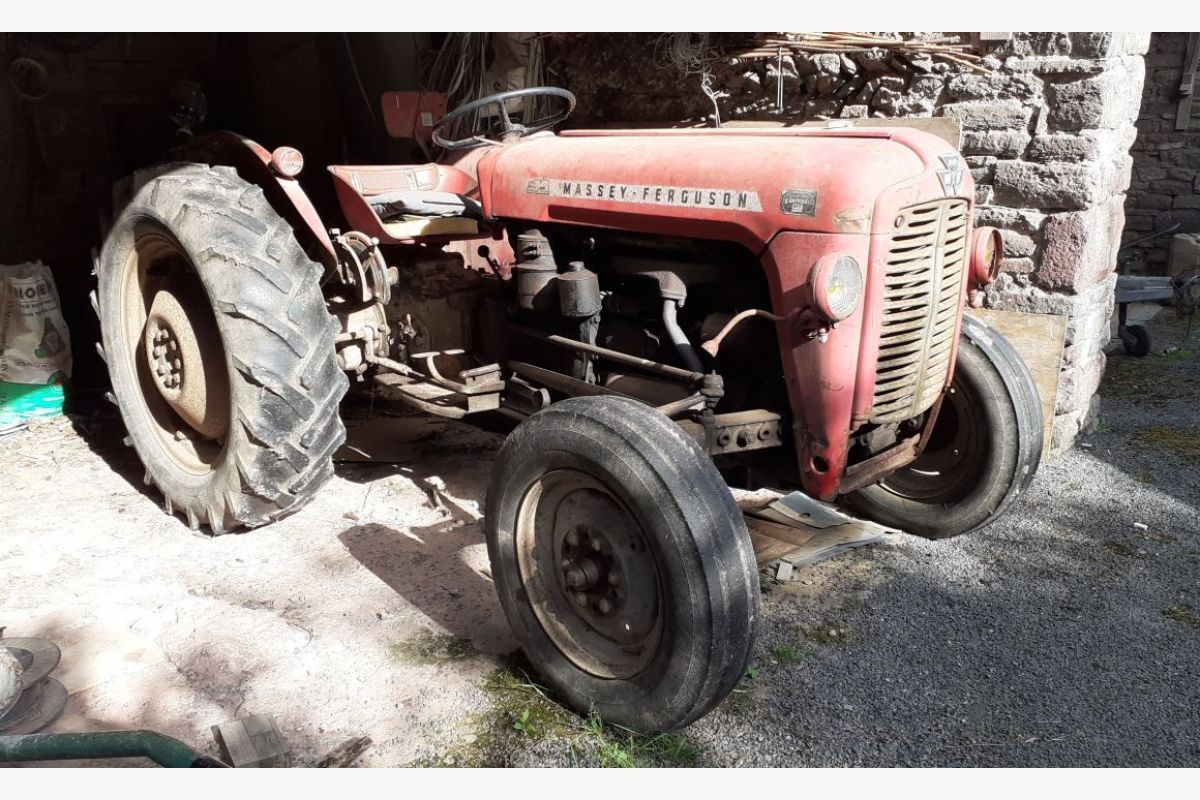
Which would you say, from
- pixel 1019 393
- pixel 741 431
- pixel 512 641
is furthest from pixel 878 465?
pixel 512 641

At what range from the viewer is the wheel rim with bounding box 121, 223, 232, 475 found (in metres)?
3.50

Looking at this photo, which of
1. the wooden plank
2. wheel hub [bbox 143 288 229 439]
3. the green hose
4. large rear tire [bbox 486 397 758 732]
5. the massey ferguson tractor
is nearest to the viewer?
the green hose

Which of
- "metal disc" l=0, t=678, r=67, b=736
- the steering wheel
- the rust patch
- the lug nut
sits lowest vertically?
"metal disc" l=0, t=678, r=67, b=736

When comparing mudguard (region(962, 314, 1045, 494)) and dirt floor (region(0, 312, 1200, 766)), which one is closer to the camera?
dirt floor (region(0, 312, 1200, 766))

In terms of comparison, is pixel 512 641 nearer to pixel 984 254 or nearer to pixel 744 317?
pixel 744 317

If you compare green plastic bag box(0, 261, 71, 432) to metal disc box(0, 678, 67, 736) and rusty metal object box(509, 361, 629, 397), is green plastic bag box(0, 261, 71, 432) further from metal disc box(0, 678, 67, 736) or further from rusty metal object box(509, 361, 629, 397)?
rusty metal object box(509, 361, 629, 397)

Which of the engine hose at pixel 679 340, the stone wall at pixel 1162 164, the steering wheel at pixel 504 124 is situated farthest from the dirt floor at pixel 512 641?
the stone wall at pixel 1162 164

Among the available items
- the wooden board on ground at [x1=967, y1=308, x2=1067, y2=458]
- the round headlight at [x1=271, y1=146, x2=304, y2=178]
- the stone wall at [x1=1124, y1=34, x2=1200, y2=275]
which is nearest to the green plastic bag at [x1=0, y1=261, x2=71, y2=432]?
the round headlight at [x1=271, y1=146, x2=304, y2=178]

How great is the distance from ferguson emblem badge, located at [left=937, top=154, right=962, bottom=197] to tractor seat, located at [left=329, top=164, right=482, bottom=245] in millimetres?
1620

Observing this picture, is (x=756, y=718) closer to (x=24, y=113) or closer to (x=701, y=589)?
(x=701, y=589)

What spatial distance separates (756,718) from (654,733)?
0.31 metres

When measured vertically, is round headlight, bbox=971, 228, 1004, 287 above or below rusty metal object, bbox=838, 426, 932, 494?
above

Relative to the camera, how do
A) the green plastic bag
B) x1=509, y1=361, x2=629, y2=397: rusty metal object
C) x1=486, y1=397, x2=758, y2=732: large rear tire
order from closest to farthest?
x1=486, y1=397, x2=758, y2=732: large rear tire, x1=509, y1=361, x2=629, y2=397: rusty metal object, the green plastic bag

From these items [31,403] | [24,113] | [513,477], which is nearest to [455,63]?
[24,113]
